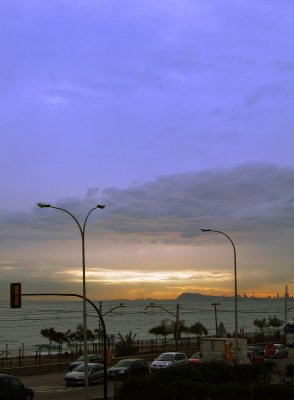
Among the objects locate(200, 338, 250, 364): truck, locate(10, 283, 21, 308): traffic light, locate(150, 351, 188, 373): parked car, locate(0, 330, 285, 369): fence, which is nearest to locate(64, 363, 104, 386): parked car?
locate(150, 351, 188, 373): parked car

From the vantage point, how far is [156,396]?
2273 centimetres

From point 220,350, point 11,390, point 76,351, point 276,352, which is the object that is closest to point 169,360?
point 220,350

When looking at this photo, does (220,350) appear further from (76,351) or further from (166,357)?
(76,351)

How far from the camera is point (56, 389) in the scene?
35.0 m

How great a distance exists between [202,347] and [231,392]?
21319 mm

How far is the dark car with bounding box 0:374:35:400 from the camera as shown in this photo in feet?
86.3

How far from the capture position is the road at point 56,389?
31053mm

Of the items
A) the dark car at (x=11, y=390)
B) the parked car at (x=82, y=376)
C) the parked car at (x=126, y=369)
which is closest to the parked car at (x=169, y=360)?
the parked car at (x=126, y=369)

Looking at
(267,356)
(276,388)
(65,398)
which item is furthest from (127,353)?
(276,388)

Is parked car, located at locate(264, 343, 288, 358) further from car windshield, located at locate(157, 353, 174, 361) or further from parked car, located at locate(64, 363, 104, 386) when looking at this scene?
parked car, located at locate(64, 363, 104, 386)

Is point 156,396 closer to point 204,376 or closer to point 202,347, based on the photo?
point 204,376

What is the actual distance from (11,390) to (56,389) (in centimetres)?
894

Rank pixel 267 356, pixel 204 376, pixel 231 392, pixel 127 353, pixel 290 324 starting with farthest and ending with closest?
pixel 290 324, pixel 127 353, pixel 267 356, pixel 204 376, pixel 231 392

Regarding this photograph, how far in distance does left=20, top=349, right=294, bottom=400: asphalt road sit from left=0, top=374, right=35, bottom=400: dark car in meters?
3.43
